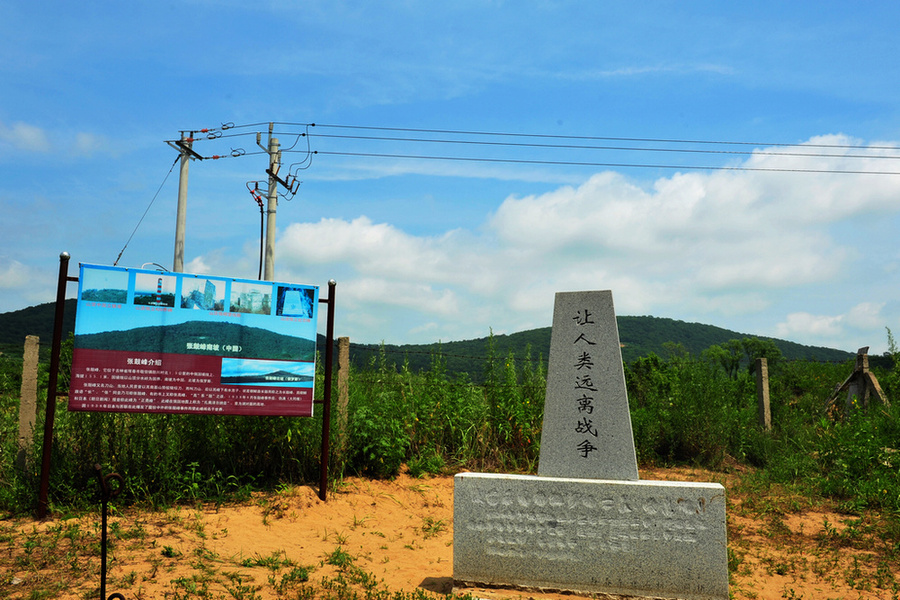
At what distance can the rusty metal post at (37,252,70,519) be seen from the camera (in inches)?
228

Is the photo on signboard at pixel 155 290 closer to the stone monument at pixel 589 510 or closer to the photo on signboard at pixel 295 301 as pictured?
the photo on signboard at pixel 295 301

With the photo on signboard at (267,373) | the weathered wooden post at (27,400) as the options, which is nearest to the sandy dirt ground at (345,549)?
the weathered wooden post at (27,400)

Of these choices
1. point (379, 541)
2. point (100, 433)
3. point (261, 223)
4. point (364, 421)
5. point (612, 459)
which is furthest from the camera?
point (261, 223)

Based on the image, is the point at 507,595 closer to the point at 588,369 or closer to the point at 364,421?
the point at 588,369

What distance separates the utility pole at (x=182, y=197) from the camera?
12.9 meters

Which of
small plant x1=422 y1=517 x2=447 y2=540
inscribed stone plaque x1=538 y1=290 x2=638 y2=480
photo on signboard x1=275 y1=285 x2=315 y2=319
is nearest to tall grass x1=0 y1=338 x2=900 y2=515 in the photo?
small plant x1=422 y1=517 x2=447 y2=540

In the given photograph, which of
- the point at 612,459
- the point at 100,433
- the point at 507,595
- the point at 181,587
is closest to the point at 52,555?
the point at 181,587

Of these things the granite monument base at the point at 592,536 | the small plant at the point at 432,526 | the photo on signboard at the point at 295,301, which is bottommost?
the small plant at the point at 432,526

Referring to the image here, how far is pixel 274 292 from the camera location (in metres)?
6.82

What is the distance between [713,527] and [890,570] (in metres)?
2.22

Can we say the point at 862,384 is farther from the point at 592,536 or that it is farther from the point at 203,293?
the point at 203,293

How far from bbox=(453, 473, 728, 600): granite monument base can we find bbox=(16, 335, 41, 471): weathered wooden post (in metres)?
4.80

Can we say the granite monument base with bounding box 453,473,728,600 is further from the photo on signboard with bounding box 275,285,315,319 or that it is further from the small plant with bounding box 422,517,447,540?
the photo on signboard with bounding box 275,285,315,319

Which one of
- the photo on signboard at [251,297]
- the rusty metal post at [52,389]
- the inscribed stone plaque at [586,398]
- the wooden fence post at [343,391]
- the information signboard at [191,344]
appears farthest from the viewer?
the wooden fence post at [343,391]
